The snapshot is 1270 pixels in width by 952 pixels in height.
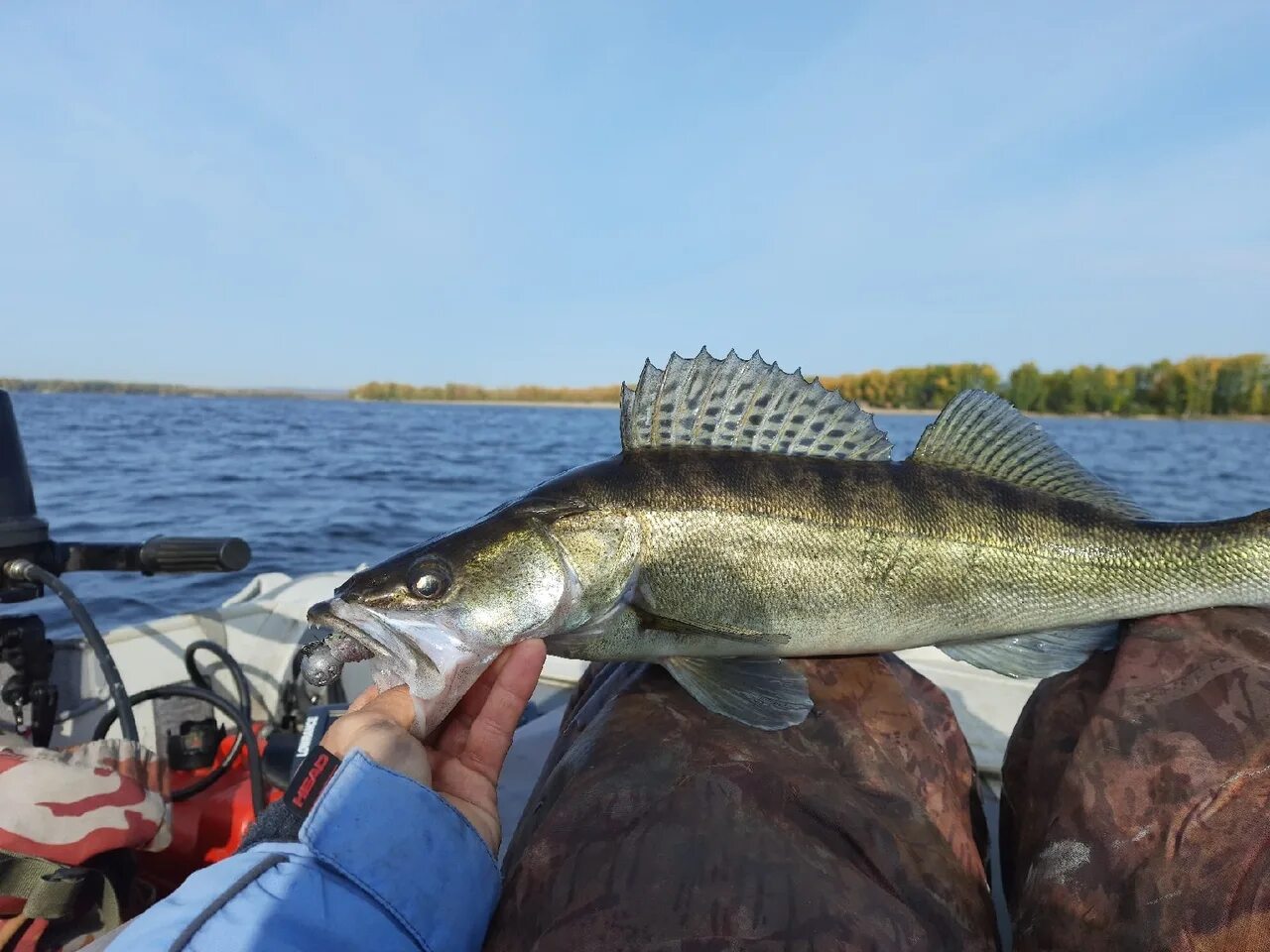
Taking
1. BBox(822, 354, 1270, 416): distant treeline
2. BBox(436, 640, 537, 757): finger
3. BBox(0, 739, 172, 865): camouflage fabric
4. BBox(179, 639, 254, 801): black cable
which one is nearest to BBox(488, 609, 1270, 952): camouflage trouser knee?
BBox(436, 640, 537, 757): finger

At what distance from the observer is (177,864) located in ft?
11.2

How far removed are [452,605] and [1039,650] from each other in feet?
6.42

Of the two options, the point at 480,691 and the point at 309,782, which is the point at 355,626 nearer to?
the point at 480,691

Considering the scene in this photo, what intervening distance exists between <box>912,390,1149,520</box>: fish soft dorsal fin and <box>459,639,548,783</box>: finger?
160 centimetres

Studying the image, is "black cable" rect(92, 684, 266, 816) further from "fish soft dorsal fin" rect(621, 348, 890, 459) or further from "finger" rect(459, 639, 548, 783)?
"fish soft dorsal fin" rect(621, 348, 890, 459)

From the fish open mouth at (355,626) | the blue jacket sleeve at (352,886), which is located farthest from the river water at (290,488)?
the blue jacket sleeve at (352,886)

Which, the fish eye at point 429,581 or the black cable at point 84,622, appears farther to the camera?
the black cable at point 84,622

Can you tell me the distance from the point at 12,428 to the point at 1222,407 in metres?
104

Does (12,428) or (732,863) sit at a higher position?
(12,428)

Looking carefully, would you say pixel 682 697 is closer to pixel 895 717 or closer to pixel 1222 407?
pixel 895 717

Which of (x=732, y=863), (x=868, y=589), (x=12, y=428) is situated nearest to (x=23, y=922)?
(x=12, y=428)

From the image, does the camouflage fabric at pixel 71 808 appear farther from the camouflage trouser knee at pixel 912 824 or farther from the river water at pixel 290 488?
the river water at pixel 290 488

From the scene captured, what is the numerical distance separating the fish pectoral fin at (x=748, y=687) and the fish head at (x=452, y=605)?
0.46 metres

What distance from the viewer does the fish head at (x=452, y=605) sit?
2.20 m
